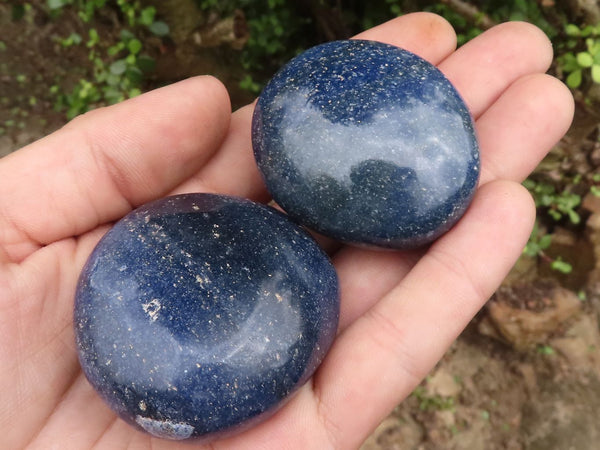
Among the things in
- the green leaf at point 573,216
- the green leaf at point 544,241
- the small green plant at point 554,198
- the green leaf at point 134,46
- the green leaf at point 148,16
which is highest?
the green leaf at point 148,16

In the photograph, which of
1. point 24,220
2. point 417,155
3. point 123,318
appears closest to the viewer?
point 123,318

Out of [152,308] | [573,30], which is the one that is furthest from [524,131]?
[152,308]

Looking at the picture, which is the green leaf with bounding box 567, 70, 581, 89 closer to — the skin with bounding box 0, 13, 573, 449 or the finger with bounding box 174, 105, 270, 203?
the skin with bounding box 0, 13, 573, 449

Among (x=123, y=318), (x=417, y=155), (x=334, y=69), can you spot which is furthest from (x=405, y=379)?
(x=334, y=69)

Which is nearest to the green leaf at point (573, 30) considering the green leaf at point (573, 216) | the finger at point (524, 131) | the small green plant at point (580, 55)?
the small green plant at point (580, 55)

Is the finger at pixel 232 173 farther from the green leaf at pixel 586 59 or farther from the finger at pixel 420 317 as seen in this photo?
the green leaf at pixel 586 59

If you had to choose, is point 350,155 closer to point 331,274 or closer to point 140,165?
point 331,274
